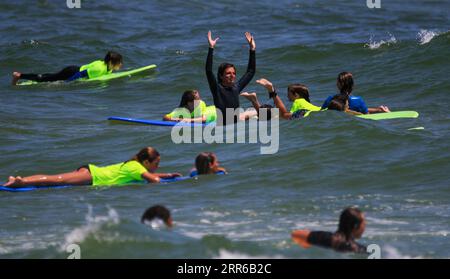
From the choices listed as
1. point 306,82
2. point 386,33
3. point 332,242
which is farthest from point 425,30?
point 332,242

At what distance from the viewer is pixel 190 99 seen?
1533cm

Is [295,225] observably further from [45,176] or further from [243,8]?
[243,8]

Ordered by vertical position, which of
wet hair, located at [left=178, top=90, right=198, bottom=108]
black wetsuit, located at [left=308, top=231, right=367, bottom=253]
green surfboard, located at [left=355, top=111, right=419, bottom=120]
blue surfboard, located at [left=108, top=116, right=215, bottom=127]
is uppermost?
wet hair, located at [left=178, top=90, right=198, bottom=108]

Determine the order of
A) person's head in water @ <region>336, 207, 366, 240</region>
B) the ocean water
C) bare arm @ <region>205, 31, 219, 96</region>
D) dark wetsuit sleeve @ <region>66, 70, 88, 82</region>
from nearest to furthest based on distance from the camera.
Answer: person's head in water @ <region>336, 207, 366, 240</region> < the ocean water < bare arm @ <region>205, 31, 219, 96</region> < dark wetsuit sleeve @ <region>66, 70, 88, 82</region>

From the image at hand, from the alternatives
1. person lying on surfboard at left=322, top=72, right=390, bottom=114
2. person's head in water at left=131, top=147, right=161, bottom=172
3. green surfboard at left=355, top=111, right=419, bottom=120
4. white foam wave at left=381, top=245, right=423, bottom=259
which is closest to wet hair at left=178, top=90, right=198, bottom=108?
person lying on surfboard at left=322, top=72, right=390, bottom=114

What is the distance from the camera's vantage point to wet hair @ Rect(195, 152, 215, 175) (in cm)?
1205

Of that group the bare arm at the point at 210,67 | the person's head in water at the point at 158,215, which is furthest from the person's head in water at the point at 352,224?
the bare arm at the point at 210,67

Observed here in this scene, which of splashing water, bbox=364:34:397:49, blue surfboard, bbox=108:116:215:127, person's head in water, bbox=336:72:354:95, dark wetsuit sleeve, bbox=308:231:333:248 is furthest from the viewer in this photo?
splashing water, bbox=364:34:397:49

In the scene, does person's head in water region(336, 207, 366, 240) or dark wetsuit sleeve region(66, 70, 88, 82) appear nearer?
person's head in water region(336, 207, 366, 240)

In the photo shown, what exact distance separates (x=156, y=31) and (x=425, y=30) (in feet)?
23.8

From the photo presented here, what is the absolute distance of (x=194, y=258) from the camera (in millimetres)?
8625

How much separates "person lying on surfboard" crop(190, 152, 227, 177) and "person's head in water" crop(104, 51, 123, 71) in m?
7.99

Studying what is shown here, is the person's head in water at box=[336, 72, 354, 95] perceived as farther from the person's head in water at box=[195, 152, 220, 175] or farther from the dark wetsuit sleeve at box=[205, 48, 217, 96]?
the person's head in water at box=[195, 152, 220, 175]
